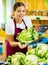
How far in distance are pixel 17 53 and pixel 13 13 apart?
27cm

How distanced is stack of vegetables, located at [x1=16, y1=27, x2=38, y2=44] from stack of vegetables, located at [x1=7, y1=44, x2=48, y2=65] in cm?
8

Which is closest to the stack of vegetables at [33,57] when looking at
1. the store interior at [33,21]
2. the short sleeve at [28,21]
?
the store interior at [33,21]

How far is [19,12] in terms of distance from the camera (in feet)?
5.98

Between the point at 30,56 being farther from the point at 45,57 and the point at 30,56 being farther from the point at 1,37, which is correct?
the point at 1,37

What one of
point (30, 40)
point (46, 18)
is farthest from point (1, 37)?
point (46, 18)

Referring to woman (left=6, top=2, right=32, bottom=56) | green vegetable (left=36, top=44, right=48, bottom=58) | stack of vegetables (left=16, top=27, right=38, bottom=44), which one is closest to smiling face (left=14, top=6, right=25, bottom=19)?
woman (left=6, top=2, right=32, bottom=56)

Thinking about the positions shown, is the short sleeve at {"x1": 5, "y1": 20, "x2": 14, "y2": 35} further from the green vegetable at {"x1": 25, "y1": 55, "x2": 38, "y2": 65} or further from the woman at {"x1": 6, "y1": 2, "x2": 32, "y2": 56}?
the green vegetable at {"x1": 25, "y1": 55, "x2": 38, "y2": 65}

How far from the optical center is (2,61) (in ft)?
6.08

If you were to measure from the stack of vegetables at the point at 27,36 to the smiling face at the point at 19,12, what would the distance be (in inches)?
4.0

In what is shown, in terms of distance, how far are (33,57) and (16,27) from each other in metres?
0.24

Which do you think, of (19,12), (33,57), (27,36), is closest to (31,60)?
(33,57)

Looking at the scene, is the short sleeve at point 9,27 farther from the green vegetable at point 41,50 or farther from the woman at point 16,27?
the green vegetable at point 41,50

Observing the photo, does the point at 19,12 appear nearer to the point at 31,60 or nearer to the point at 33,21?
the point at 33,21

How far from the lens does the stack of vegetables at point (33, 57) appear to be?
5.74 ft
